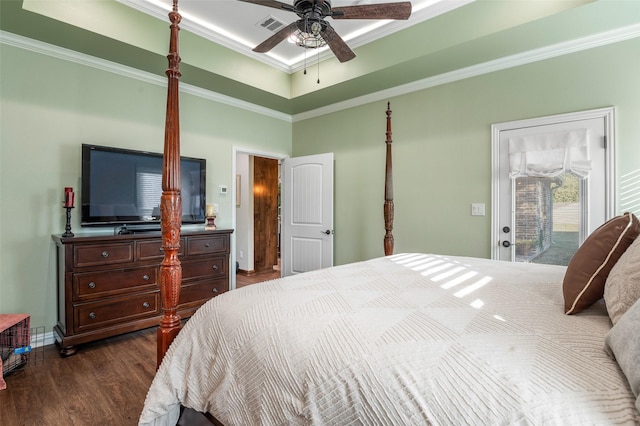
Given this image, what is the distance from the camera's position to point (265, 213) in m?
6.20

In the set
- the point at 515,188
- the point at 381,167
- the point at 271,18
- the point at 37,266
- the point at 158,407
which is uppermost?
the point at 271,18

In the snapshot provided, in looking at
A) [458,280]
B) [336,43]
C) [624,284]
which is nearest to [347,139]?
[336,43]

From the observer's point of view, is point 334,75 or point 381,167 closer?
point 334,75

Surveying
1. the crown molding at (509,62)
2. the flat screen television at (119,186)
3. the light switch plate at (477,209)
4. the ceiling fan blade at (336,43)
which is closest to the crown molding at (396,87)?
the crown molding at (509,62)

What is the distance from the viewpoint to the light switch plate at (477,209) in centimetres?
321

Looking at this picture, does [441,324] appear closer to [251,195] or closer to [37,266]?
[37,266]

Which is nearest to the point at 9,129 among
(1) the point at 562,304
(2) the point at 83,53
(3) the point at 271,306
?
(2) the point at 83,53

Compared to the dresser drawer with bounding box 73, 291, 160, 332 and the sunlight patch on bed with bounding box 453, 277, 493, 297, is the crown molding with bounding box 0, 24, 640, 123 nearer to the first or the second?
the dresser drawer with bounding box 73, 291, 160, 332

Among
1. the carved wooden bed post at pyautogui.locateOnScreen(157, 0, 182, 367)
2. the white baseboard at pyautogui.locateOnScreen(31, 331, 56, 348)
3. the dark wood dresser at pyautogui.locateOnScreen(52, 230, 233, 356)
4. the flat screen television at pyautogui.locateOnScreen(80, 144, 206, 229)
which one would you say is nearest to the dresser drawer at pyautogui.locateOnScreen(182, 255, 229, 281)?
the dark wood dresser at pyautogui.locateOnScreen(52, 230, 233, 356)

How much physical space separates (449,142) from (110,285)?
3.61 meters

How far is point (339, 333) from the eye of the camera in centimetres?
95

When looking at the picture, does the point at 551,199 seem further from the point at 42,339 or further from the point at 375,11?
the point at 42,339

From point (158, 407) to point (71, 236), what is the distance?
6.79 ft

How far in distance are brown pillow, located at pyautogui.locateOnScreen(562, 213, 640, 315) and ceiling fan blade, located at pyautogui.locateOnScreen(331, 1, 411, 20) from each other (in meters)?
1.64
